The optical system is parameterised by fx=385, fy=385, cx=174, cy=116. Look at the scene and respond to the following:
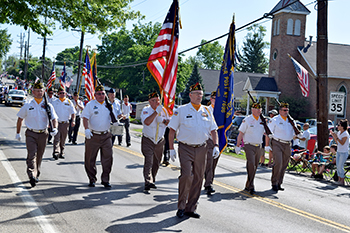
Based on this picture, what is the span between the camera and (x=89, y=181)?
912cm

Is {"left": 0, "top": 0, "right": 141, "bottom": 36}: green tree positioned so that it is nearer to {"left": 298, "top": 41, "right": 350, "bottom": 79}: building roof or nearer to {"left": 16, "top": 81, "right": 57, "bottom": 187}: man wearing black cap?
{"left": 16, "top": 81, "right": 57, "bottom": 187}: man wearing black cap

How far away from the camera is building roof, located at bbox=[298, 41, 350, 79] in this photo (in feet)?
138

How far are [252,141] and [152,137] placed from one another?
2.45 meters

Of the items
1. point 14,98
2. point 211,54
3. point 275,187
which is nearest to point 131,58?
point 14,98

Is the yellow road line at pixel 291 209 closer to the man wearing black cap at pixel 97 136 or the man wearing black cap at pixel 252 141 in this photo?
the man wearing black cap at pixel 252 141

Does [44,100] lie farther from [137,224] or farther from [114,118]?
[137,224]

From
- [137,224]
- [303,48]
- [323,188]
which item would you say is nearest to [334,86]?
[303,48]

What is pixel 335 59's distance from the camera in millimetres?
44500

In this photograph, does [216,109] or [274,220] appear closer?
[274,220]

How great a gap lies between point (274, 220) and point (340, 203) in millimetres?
2915

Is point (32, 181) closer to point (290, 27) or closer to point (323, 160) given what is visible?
point (323, 160)

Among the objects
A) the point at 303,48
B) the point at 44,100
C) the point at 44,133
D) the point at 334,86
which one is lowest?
the point at 44,133

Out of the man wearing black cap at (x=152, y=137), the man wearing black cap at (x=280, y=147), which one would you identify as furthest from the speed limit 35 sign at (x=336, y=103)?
the man wearing black cap at (x=152, y=137)

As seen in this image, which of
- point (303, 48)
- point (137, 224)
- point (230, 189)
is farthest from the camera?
point (303, 48)
